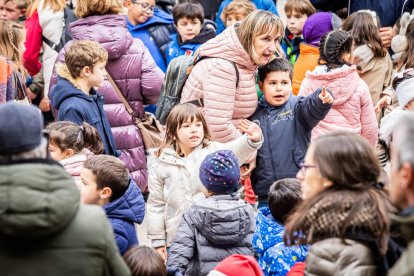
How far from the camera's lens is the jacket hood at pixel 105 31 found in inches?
298

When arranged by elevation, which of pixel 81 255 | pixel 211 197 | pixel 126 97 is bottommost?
pixel 126 97

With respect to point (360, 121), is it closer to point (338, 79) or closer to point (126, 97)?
point (338, 79)

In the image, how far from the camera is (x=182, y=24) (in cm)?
920

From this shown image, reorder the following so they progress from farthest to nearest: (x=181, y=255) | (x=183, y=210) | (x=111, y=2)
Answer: (x=111, y=2), (x=183, y=210), (x=181, y=255)

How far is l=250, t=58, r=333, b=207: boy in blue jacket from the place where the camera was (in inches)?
259

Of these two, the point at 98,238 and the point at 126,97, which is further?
the point at 126,97

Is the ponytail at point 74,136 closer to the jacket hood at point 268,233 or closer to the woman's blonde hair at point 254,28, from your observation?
the woman's blonde hair at point 254,28

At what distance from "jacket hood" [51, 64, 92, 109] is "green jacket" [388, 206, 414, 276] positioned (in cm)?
379

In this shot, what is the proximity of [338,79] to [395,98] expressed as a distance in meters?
0.91

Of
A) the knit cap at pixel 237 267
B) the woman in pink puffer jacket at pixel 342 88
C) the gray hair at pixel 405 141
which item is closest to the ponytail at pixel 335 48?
the woman in pink puffer jacket at pixel 342 88

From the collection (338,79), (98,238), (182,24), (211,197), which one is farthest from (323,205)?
(182,24)

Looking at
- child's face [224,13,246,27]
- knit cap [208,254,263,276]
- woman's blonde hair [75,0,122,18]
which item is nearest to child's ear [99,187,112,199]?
knit cap [208,254,263,276]

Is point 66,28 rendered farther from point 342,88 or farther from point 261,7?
point 342,88

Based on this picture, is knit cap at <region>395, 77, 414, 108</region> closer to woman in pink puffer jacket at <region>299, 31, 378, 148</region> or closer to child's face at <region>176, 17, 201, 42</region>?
woman in pink puffer jacket at <region>299, 31, 378, 148</region>
